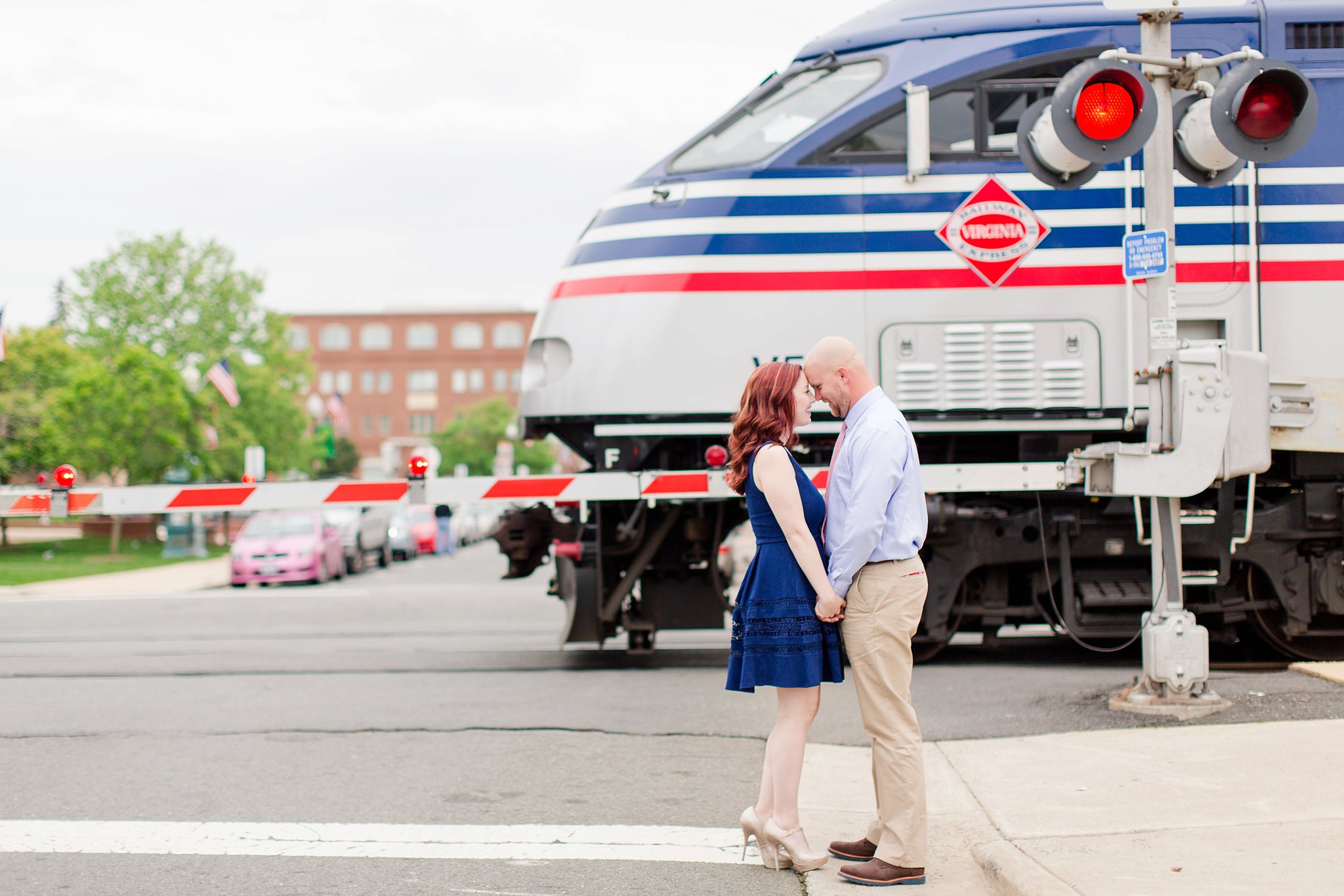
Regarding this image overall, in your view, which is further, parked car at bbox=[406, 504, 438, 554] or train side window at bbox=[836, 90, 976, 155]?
parked car at bbox=[406, 504, 438, 554]

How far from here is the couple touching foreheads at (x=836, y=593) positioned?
14.1ft

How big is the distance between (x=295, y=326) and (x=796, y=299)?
3913 inches

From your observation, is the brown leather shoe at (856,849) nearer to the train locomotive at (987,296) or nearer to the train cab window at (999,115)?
the train locomotive at (987,296)

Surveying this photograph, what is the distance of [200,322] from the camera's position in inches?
1930

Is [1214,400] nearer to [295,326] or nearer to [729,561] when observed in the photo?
[729,561]

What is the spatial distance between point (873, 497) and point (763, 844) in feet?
4.29

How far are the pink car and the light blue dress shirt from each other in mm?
18640

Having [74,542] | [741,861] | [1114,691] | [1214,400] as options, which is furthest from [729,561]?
[74,542]

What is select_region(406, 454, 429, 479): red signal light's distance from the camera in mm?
8445

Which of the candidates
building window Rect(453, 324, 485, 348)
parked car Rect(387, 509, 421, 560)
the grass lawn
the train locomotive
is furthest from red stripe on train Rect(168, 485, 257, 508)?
building window Rect(453, 324, 485, 348)

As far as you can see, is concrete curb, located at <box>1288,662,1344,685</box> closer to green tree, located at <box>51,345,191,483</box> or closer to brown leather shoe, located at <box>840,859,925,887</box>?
brown leather shoe, located at <box>840,859,925,887</box>

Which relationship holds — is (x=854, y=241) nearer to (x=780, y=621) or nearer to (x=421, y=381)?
(x=780, y=621)

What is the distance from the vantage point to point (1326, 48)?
8180 millimetres

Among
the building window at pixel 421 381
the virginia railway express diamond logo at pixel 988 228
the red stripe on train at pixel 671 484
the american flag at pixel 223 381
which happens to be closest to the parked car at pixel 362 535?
the american flag at pixel 223 381
